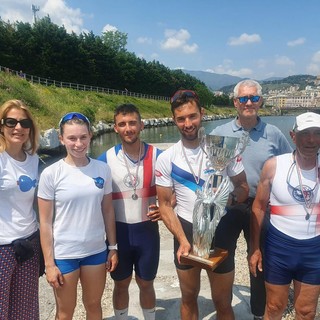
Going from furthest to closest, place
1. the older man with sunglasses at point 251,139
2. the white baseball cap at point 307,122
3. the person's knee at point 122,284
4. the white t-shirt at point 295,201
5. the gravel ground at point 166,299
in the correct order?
the gravel ground at point 166,299 → the person's knee at point 122,284 → the older man with sunglasses at point 251,139 → the white t-shirt at point 295,201 → the white baseball cap at point 307,122

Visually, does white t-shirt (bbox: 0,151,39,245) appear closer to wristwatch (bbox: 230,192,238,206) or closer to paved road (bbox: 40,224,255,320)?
paved road (bbox: 40,224,255,320)

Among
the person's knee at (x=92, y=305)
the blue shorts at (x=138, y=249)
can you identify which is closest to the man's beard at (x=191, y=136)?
the blue shorts at (x=138, y=249)

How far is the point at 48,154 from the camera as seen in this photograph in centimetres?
1605

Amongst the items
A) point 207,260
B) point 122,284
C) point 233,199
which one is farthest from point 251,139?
point 122,284

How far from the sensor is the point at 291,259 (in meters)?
2.27

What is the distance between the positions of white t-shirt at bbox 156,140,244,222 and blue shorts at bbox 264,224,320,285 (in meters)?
0.58

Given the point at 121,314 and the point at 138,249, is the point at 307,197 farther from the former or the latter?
the point at 121,314

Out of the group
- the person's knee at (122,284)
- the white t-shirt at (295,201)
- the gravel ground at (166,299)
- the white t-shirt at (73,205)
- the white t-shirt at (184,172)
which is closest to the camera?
the white t-shirt at (295,201)

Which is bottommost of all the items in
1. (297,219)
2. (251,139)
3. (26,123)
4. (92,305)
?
(92,305)

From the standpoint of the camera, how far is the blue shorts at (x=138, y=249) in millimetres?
2723

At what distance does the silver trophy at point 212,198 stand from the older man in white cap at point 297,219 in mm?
329

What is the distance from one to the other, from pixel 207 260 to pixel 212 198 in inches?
16.9

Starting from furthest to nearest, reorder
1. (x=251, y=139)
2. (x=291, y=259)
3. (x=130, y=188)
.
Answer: (x=251, y=139)
(x=130, y=188)
(x=291, y=259)

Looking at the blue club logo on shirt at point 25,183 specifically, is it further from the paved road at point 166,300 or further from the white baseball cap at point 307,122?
the white baseball cap at point 307,122
